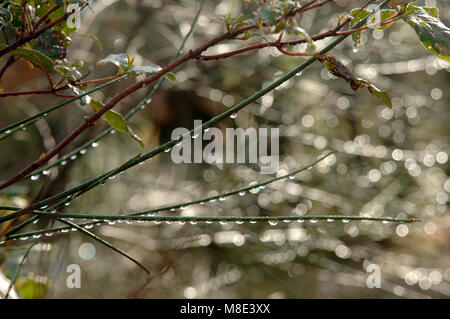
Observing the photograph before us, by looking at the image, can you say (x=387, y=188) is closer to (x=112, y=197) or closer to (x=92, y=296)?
(x=112, y=197)

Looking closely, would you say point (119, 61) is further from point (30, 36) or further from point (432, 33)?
point (432, 33)

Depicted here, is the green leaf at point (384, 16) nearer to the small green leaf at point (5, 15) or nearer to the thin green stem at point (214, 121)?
the thin green stem at point (214, 121)

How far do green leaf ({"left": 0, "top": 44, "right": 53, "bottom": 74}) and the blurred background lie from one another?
43.0 inches

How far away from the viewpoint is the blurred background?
1.80 meters

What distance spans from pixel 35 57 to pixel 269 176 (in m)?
1.32

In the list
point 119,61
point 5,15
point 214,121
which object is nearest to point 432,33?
point 214,121

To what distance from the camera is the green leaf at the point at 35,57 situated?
0.58 meters

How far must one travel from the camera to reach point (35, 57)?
1.95 feet

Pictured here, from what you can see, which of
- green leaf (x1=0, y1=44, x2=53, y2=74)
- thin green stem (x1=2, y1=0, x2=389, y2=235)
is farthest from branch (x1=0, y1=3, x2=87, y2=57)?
thin green stem (x1=2, y1=0, x2=389, y2=235)

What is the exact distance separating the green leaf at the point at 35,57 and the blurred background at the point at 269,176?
109cm

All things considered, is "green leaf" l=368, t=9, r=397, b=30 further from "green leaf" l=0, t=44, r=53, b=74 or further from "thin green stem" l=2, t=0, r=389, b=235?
Answer: "green leaf" l=0, t=44, r=53, b=74

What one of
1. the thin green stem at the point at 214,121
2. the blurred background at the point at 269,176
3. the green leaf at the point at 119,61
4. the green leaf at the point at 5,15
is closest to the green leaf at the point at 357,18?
the thin green stem at the point at 214,121

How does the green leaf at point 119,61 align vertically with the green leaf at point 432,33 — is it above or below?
above

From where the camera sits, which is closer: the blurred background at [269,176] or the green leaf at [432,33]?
the green leaf at [432,33]
